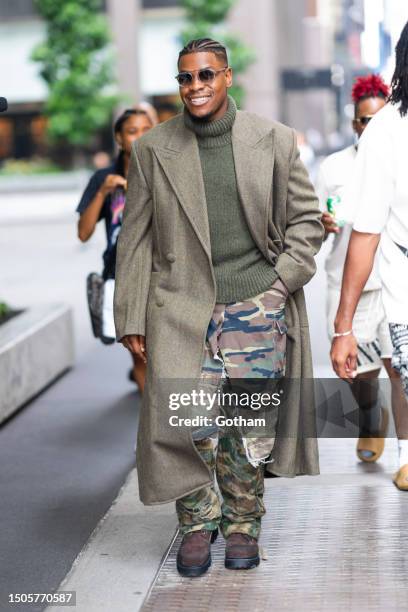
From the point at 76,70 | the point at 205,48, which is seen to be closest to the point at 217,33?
the point at 76,70

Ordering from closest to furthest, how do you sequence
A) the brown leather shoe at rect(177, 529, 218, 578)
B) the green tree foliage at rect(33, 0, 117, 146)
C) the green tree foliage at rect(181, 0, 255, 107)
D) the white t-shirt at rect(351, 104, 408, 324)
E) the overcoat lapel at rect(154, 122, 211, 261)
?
the white t-shirt at rect(351, 104, 408, 324) < the overcoat lapel at rect(154, 122, 211, 261) < the brown leather shoe at rect(177, 529, 218, 578) < the green tree foliage at rect(33, 0, 117, 146) < the green tree foliage at rect(181, 0, 255, 107)

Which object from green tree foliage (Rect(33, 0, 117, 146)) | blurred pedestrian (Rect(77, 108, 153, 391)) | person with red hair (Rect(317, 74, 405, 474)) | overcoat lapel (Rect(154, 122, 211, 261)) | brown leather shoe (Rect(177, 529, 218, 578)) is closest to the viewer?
overcoat lapel (Rect(154, 122, 211, 261))

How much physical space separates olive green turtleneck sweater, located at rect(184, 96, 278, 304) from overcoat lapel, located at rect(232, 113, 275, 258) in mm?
45

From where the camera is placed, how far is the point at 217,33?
47.4 meters

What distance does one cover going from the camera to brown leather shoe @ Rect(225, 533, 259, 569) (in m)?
4.78

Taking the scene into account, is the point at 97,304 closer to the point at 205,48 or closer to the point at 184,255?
the point at 184,255

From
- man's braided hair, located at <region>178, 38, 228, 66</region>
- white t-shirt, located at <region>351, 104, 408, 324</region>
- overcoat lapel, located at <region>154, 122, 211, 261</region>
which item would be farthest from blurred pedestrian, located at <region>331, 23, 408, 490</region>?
man's braided hair, located at <region>178, 38, 228, 66</region>

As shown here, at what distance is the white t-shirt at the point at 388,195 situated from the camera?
→ 13.3 feet

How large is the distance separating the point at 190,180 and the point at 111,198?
2488 millimetres

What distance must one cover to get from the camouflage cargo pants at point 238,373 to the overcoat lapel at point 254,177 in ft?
0.81

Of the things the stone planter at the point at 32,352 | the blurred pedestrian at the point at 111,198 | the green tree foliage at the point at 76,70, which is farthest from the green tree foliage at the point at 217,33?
the blurred pedestrian at the point at 111,198

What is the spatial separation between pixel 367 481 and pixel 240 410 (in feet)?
4.87

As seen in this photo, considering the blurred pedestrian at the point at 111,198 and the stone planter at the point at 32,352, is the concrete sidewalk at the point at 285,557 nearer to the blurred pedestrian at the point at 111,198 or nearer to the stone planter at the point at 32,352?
the blurred pedestrian at the point at 111,198

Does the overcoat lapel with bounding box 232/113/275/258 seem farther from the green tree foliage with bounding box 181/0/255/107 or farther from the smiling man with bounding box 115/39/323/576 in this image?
the green tree foliage with bounding box 181/0/255/107
